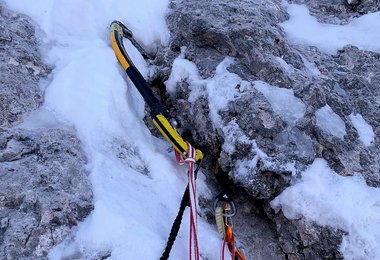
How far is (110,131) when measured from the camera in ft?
10.3

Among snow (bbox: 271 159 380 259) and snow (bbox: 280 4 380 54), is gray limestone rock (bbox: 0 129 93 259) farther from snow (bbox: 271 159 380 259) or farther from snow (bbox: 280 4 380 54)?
snow (bbox: 280 4 380 54)

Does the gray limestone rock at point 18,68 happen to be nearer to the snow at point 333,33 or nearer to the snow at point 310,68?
the snow at point 310,68

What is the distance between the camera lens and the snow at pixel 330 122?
3301mm

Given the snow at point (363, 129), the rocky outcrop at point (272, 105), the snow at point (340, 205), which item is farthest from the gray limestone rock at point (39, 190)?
the snow at point (363, 129)

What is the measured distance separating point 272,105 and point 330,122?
531mm

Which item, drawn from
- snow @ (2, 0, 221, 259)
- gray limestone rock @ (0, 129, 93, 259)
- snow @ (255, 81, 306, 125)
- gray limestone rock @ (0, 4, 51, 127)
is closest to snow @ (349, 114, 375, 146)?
snow @ (255, 81, 306, 125)

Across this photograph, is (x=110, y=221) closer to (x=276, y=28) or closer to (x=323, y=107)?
(x=323, y=107)

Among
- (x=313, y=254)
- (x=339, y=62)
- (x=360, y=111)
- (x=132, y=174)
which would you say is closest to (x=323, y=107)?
(x=360, y=111)

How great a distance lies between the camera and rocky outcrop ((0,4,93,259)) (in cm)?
229

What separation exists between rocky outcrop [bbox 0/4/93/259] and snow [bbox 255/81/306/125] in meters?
1.58

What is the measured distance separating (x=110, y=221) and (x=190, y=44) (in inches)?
81.8

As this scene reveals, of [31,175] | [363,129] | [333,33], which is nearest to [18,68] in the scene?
[31,175]

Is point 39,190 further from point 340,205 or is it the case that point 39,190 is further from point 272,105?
point 340,205

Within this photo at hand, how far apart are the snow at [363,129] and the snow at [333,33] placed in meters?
0.90
